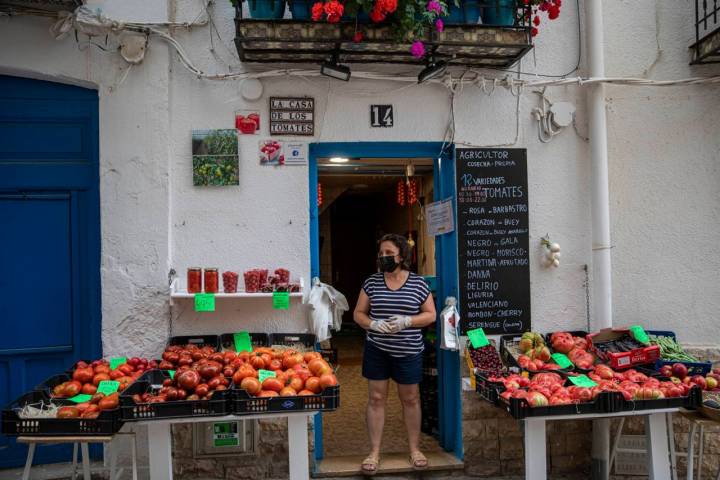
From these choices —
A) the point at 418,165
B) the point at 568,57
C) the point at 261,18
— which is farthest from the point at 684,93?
the point at 261,18

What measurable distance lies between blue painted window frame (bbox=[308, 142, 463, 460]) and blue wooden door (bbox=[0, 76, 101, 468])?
1790 mm

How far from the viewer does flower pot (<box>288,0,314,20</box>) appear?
4.66 meters

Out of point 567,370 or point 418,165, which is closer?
point 567,370

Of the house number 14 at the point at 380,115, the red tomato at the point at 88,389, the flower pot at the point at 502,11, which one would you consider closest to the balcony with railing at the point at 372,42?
the flower pot at the point at 502,11

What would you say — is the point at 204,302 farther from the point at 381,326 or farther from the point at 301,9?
the point at 301,9

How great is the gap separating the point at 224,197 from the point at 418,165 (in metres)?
2.24

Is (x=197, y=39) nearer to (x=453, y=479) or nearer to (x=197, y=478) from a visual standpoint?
(x=197, y=478)

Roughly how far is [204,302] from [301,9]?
2339 mm

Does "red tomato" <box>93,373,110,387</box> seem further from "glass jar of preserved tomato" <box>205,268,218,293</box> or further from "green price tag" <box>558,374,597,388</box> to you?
"green price tag" <box>558,374,597,388</box>

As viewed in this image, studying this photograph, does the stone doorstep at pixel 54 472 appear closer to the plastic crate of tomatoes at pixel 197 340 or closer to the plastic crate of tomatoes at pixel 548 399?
the plastic crate of tomatoes at pixel 197 340

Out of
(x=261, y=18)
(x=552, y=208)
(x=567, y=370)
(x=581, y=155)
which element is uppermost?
(x=261, y=18)

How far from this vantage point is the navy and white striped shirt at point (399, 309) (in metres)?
4.88

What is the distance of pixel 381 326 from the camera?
4777 mm

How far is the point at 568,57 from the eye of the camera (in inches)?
215
